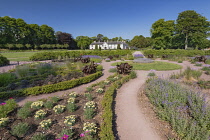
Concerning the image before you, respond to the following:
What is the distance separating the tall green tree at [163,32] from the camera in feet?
117

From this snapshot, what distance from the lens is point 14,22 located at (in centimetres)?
5134

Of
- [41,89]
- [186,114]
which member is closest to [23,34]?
[41,89]

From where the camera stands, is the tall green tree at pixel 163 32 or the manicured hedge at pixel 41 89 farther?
the tall green tree at pixel 163 32

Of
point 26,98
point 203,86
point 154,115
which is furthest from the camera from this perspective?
point 203,86

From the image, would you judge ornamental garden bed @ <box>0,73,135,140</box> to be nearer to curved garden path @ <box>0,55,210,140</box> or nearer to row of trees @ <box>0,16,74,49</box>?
curved garden path @ <box>0,55,210,140</box>

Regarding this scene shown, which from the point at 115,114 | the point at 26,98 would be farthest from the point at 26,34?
the point at 115,114

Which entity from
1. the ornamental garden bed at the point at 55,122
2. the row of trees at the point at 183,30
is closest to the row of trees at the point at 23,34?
the row of trees at the point at 183,30

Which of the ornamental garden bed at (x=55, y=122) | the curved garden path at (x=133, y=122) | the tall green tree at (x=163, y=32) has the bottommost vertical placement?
the curved garden path at (x=133, y=122)

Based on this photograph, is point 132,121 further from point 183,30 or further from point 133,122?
point 183,30

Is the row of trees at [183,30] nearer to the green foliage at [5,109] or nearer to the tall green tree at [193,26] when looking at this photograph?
the tall green tree at [193,26]

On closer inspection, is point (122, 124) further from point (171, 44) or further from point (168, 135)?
point (171, 44)

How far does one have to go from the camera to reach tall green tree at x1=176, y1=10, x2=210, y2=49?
109 ft

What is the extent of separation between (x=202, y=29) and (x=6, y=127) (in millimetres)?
45242

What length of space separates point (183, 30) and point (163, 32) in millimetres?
5750
